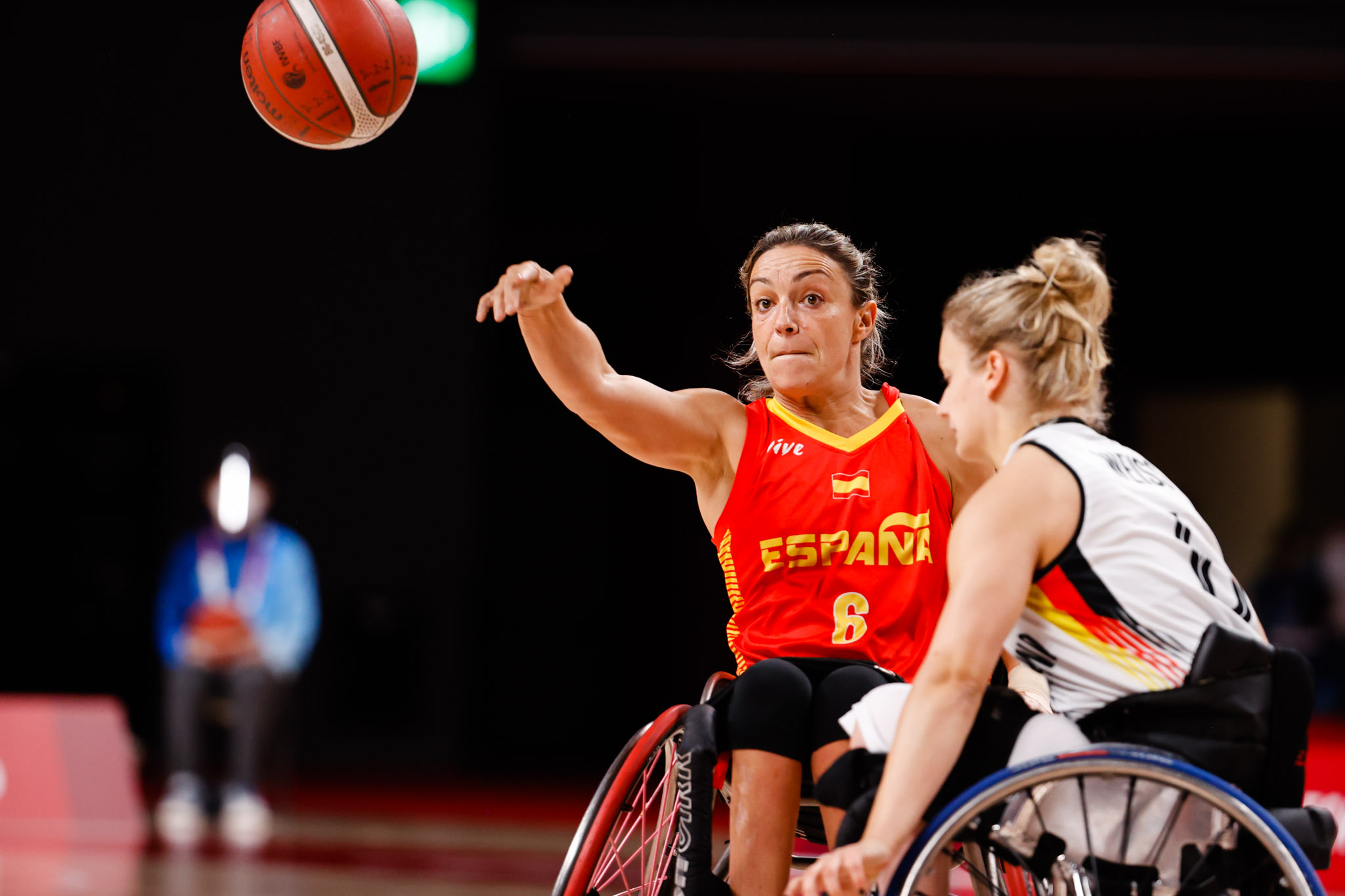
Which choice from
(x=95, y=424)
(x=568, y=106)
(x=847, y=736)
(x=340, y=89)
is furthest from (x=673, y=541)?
(x=847, y=736)

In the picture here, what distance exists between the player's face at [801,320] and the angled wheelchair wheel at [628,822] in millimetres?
592

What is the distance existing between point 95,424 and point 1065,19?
5.52 m

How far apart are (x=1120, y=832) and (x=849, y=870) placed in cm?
33

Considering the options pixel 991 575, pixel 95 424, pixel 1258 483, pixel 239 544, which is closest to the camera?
pixel 991 575

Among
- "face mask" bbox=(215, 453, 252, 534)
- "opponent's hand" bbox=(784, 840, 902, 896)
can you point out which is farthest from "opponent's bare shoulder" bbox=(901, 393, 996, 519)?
"face mask" bbox=(215, 453, 252, 534)

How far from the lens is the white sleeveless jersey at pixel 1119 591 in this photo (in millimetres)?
1711

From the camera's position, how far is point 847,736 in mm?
2018

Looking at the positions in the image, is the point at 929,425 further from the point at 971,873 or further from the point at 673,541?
the point at 673,541

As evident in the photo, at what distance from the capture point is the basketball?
266 cm

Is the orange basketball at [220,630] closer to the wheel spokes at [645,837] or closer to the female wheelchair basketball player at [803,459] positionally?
the female wheelchair basketball player at [803,459]

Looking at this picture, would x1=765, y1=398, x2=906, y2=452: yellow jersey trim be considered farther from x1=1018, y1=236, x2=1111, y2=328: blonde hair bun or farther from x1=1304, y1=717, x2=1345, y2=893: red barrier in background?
x1=1304, y1=717, x2=1345, y2=893: red barrier in background

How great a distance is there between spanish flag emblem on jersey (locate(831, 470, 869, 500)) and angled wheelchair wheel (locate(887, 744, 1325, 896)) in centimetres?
70

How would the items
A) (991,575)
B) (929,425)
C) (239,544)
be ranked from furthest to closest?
(239,544) < (929,425) < (991,575)

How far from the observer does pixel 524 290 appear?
7.46 feet
